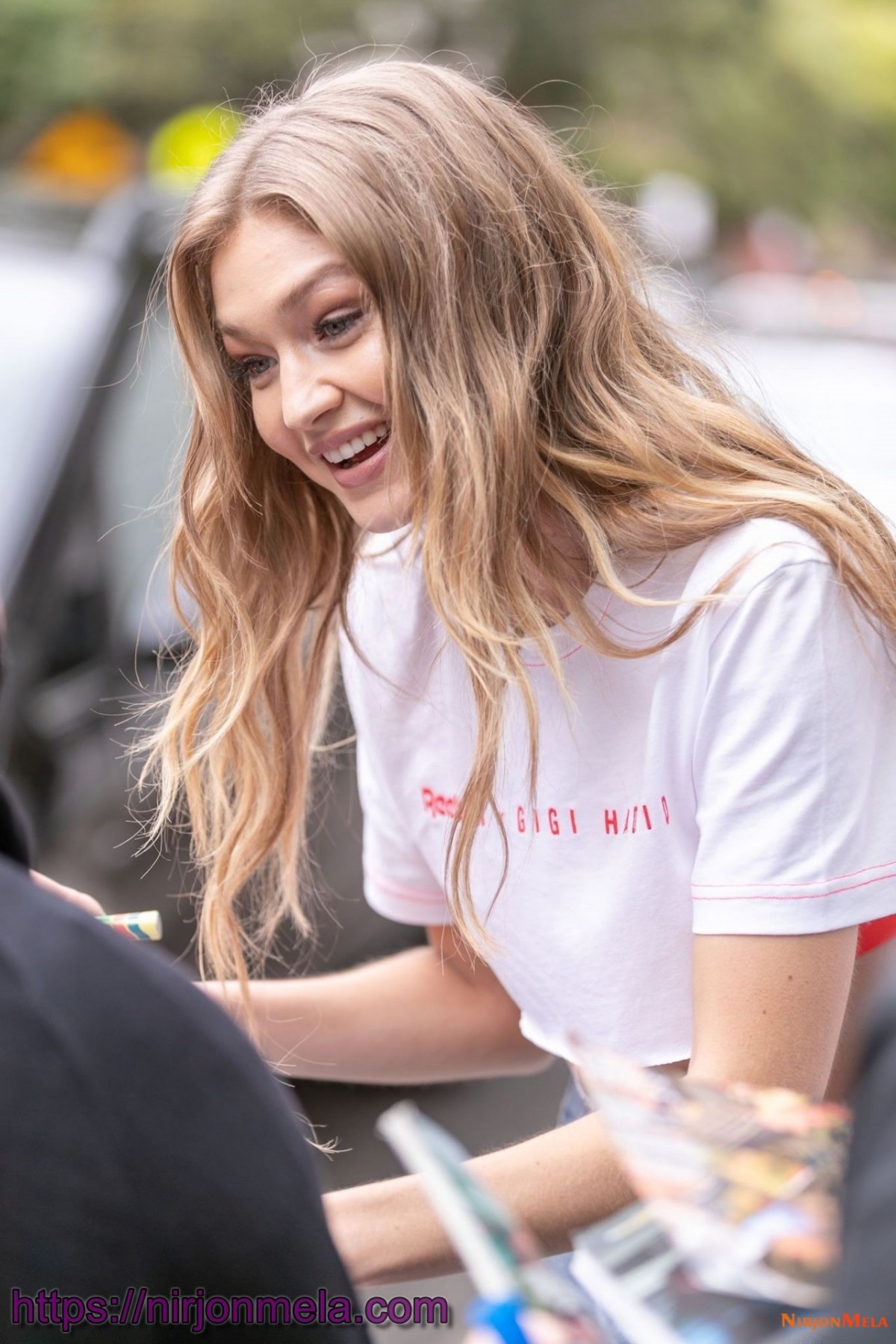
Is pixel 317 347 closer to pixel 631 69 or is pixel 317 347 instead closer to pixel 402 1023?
pixel 402 1023

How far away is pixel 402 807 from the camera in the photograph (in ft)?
6.01

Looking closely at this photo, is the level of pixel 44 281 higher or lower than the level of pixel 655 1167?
higher

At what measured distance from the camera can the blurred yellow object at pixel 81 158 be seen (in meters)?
10.8

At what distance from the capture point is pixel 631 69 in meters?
20.7

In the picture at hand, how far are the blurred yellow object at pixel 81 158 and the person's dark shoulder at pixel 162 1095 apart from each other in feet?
29.6

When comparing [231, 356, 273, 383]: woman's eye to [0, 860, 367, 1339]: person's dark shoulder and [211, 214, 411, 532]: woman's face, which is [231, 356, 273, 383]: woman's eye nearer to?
[211, 214, 411, 532]: woman's face

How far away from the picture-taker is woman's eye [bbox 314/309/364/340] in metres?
1.50

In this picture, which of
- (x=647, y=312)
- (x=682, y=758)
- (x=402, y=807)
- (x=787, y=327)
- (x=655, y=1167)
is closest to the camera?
(x=655, y=1167)

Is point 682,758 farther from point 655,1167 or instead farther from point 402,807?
point 655,1167

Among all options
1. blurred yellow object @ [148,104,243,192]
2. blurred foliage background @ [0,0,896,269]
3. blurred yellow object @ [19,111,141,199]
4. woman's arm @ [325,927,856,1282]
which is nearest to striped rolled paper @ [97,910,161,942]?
woman's arm @ [325,927,856,1282]

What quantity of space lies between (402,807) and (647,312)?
657mm

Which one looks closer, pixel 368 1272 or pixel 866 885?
pixel 368 1272

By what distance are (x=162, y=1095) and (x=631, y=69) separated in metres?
21.9

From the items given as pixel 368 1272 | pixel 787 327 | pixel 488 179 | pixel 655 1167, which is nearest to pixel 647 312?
pixel 488 179
